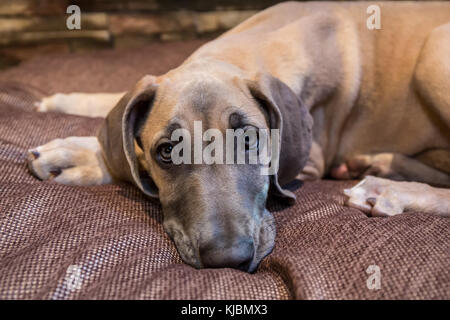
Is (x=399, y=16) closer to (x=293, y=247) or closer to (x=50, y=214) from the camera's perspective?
(x=293, y=247)

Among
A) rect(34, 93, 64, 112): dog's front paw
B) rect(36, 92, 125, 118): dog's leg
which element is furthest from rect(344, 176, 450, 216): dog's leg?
rect(34, 93, 64, 112): dog's front paw

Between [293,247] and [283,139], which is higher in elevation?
[283,139]

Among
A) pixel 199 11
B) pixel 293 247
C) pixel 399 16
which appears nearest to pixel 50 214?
pixel 293 247

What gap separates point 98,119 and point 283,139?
55.4 inches

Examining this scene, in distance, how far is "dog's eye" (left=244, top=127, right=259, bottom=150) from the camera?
2.17 m

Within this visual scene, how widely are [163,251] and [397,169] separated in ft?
5.99

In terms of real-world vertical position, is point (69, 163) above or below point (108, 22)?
below

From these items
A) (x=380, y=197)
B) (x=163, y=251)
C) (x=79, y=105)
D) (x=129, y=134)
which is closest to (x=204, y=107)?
(x=129, y=134)

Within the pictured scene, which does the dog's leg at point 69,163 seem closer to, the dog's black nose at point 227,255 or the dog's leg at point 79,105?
the dog's leg at point 79,105

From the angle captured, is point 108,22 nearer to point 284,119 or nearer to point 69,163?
point 69,163

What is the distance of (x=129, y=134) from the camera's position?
90.5 inches

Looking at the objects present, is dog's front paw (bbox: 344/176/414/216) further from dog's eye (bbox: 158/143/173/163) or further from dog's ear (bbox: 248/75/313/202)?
dog's eye (bbox: 158/143/173/163)

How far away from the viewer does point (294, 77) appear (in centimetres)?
276

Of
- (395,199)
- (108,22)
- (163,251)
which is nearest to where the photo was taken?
(163,251)
